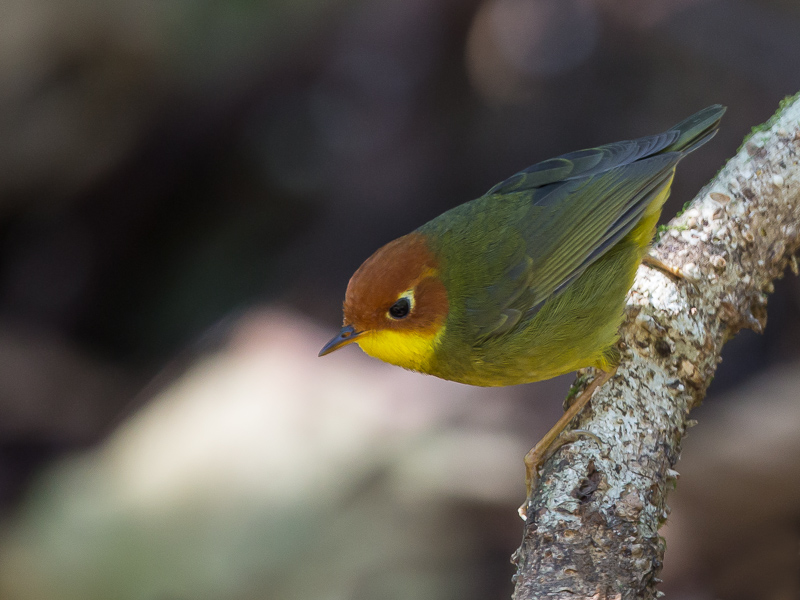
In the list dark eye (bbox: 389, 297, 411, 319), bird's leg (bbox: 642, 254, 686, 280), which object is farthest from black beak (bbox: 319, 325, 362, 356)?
bird's leg (bbox: 642, 254, 686, 280)

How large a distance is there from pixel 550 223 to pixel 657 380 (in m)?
0.79

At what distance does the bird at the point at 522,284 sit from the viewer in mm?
3037

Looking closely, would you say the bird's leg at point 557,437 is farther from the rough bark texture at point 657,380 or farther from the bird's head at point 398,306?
the bird's head at point 398,306

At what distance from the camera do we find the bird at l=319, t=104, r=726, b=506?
9.96 ft

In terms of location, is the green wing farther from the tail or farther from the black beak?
the black beak

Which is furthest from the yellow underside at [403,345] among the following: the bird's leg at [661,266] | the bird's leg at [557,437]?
the bird's leg at [661,266]

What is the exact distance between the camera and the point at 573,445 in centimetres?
279

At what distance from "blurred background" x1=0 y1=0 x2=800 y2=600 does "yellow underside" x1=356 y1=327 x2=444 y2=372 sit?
1.41 metres

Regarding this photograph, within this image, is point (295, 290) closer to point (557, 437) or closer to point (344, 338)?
point (344, 338)

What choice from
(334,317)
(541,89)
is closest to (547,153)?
(541,89)

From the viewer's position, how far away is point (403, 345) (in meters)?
3.08

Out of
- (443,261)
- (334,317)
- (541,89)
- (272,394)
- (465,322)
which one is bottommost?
(465,322)

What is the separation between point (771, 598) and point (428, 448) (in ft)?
6.17

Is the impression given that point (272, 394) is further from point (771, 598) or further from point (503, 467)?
point (771, 598)
